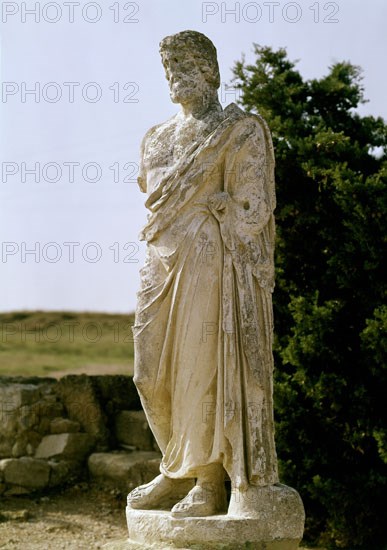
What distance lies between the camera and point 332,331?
10.4 m

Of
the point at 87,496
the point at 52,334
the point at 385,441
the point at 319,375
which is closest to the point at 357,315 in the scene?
the point at 319,375

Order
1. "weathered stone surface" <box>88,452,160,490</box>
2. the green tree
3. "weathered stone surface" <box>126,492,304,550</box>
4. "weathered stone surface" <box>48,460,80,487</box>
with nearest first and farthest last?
"weathered stone surface" <box>126,492,304,550</box>, the green tree, "weathered stone surface" <box>88,452,160,490</box>, "weathered stone surface" <box>48,460,80,487</box>

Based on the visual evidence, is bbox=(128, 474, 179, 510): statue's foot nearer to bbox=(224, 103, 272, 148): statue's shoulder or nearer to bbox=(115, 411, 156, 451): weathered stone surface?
bbox=(224, 103, 272, 148): statue's shoulder

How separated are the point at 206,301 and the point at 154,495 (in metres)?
1.35

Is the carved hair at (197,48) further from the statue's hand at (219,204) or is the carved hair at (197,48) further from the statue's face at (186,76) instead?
the statue's hand at (219,204)

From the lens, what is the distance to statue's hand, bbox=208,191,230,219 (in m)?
6.99

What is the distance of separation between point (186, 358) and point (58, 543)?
425 cm

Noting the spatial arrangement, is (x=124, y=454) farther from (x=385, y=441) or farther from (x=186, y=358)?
(x=186, y=358)

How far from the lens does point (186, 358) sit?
22.4 feet

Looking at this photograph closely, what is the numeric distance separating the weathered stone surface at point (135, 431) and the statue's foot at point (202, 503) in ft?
17.6

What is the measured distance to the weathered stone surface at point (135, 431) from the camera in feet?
40.3

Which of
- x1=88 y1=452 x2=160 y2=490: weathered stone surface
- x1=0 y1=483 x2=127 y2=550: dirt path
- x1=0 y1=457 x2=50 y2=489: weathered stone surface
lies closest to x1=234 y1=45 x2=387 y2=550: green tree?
x1=88 y1=452 x2=160 y2=490: weathered stone surface

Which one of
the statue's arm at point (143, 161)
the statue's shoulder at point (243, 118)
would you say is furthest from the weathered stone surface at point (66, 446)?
the statue's shoulder at point (243, 118)

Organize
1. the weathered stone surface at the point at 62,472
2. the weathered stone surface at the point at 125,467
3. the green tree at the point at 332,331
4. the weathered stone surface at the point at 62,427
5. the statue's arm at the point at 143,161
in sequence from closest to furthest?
1. the statue's arm at the point at 143,161
2. the green tree at the point at 332,331
3. the weathered stone surface at the point at 125,467
4. the weathered stone surface at the point at 62,472
5. the weathered stone surface at the point at 62,427
